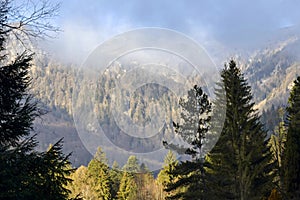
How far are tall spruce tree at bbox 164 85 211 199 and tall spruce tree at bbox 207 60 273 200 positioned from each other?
2.59 feet

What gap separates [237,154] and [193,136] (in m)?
2.40

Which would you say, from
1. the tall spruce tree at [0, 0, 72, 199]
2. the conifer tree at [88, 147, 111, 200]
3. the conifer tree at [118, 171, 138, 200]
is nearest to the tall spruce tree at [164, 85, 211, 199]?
the tall spruce tree at [0, 0, 72, 199]

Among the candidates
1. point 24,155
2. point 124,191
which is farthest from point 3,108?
point 124,191

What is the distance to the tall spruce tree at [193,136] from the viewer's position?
19.2 meters

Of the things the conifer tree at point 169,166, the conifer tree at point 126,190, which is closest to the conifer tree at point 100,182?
the conifer tree at point 126,190

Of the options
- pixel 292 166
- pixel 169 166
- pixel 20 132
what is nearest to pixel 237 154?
pixel 292 166

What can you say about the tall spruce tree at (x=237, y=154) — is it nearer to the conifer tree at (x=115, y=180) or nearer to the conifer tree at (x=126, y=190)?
the conifer tree at (x=126, y=190)

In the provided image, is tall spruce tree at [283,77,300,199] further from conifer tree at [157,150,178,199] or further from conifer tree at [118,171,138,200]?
conifer tree at [118,171,138,200]

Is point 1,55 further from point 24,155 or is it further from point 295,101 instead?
point 295,101

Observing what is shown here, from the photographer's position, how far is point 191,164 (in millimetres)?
19203

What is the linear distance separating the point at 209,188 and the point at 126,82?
7.92 metres

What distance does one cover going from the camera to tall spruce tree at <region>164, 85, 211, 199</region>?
19250mm

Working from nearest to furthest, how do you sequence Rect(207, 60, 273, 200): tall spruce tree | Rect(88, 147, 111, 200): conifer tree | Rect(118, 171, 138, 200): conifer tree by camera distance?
1. Rect(207, 60, 273, 200): tall spruce tree
2. Rect(88, 147, 111, 200): conifer tree
3. Rect(118, 171, 138, 200): conifer tree

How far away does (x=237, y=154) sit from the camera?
63.0 ft
